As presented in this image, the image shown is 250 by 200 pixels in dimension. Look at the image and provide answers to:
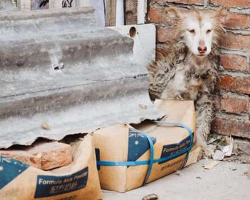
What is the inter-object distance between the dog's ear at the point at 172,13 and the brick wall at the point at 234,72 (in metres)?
0.15

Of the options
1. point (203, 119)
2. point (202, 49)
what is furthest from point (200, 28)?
point (203, 119)

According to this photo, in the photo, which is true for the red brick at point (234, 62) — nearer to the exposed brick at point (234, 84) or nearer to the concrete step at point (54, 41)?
the exposed brick at point (234, 84)

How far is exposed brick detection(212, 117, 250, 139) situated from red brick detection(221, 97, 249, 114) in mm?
72

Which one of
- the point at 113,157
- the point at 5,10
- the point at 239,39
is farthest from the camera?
the point at 239,39

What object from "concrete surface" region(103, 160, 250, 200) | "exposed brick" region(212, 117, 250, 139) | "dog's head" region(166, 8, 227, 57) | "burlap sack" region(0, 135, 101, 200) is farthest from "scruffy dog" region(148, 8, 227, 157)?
"burlap sack" region(0, 135, 101, 200)

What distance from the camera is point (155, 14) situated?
4.38 metres

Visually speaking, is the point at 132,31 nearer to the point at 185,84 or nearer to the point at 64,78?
the point at 185,84

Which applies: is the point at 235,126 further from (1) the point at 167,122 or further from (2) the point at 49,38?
(2) the point at 49,38

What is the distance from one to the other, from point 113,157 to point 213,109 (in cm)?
108

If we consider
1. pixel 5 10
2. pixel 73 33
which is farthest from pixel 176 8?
pixel 5 10

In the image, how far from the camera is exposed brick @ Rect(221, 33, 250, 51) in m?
4.04

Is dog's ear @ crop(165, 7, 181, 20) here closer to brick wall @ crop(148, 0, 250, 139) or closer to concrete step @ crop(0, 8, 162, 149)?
brick wall @ crop(148, 0, 250, 139)

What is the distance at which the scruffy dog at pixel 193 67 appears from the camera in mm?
4023

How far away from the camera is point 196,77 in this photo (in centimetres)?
412
